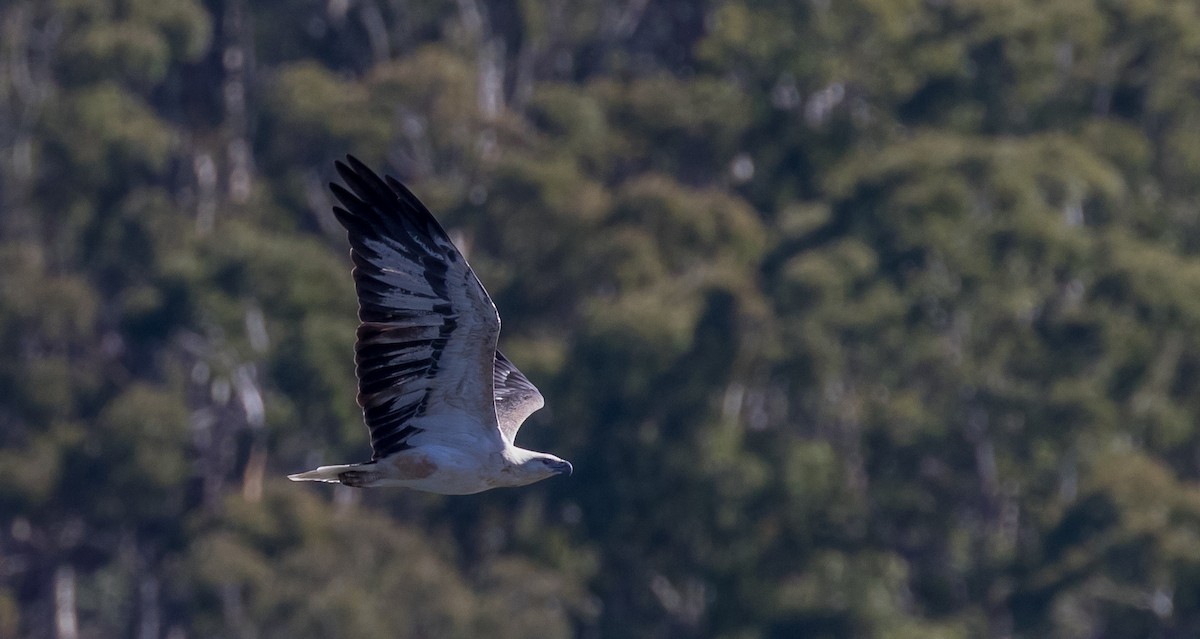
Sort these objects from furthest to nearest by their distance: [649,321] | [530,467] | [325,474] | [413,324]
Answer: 1. [649,321]
2. [530,467]
3. [325,474]
4. [413,324]

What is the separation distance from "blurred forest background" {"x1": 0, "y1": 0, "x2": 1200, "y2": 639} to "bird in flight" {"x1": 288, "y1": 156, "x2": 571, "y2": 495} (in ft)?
47.5

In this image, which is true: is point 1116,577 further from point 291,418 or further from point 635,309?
point 291,418

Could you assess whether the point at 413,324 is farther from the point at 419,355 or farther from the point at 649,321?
the point at 649,321

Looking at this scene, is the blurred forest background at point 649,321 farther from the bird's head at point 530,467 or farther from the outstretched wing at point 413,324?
the outstretched wing at point 413,324

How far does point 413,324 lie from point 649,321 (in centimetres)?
1552

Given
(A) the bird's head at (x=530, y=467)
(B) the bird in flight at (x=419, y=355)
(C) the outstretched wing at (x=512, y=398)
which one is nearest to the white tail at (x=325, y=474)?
(B) the bird in flight at (x=419, y=355)

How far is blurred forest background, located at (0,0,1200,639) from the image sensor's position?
25609 millimetres

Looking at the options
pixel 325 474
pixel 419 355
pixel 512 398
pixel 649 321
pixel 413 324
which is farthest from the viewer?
pixel 649 321

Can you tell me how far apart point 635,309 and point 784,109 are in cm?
562

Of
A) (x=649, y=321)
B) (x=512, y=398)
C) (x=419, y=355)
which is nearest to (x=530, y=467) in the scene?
(x=419, y=355)

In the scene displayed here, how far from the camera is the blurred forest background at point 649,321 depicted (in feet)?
84.0

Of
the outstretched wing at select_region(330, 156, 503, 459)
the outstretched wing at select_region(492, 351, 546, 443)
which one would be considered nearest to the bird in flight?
the outstretched wing at select_region(330, 156, 503, 459)

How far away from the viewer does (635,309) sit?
82.8ft

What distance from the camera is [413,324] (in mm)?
9539
